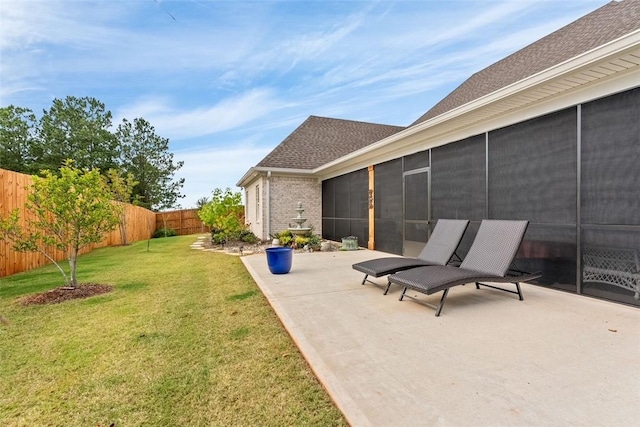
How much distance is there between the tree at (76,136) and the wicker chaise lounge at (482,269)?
91.9 feet

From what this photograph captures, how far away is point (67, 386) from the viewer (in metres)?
Result: 2.42

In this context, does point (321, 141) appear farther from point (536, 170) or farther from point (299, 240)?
point (536, 170)

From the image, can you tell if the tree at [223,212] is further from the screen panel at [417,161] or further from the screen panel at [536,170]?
the screen panel at [536,170]

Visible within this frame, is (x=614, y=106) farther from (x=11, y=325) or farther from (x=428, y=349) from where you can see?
(x=11, y=325)

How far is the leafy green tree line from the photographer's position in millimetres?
23047

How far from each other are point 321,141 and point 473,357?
Result: 43.1ft

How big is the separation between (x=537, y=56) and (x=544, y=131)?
405 cm

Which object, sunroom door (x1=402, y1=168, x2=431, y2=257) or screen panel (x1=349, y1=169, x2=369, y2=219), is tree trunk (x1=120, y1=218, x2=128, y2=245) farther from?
sunroom door (x1=402, y1=168, x2=431, y2=257)

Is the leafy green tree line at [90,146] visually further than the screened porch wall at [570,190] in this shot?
Yes

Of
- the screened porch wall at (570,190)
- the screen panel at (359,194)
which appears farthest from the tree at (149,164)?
the screened porch wall at (570,190)

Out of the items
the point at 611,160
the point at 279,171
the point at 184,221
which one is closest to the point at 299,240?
the point at 279,171

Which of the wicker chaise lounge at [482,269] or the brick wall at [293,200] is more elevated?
Answer: the brick wall at [293,200]

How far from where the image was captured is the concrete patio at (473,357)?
195 centimetres

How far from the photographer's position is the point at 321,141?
585 inches
